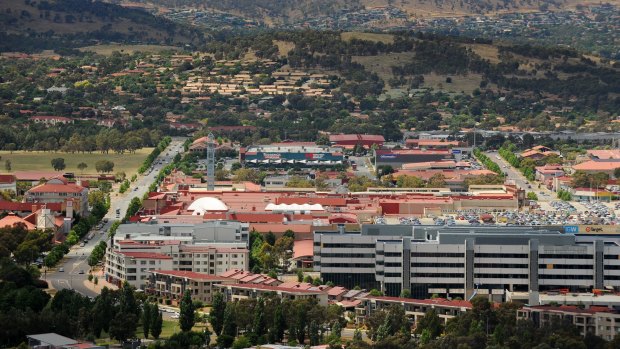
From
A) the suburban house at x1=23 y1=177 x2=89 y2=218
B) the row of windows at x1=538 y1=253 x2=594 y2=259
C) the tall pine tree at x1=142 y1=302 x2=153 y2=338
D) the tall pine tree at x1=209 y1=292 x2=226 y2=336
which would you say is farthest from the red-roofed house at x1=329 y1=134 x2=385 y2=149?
the tall pine tree at x1=142 y1=302 x2=153 y2=338

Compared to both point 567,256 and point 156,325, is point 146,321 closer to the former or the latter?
point 156,325

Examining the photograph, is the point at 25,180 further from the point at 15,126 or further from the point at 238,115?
the point at 238,115

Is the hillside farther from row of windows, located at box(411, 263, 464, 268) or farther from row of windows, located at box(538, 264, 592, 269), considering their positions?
row of windows, located at box(538, 264, 592, 269)

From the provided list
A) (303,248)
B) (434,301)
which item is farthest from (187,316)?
(303,248)

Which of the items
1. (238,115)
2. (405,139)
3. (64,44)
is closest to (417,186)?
(405,139)

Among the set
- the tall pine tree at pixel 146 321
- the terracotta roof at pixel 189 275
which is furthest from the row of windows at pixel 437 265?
the tall pine tree at pixel 146 321
